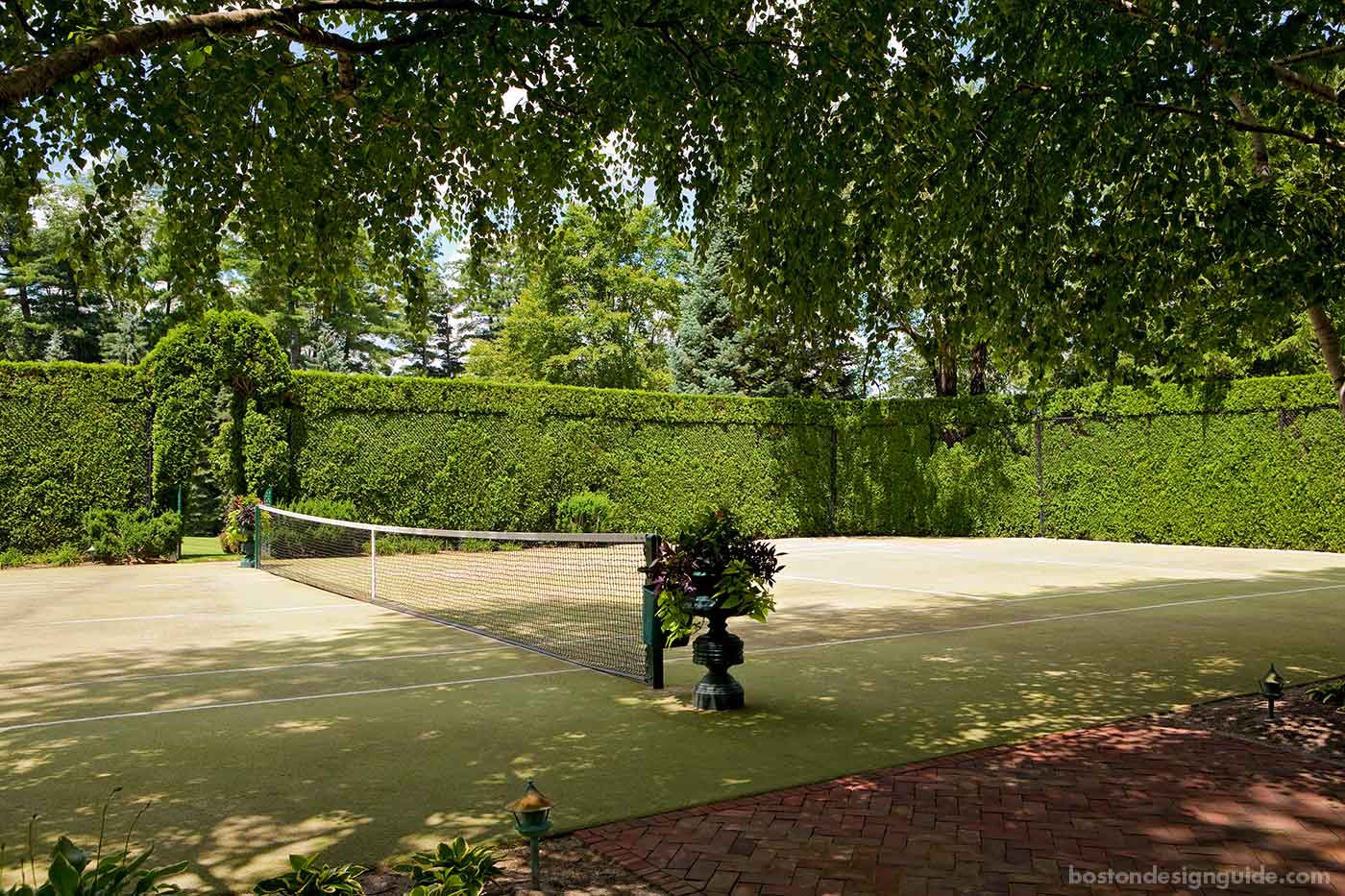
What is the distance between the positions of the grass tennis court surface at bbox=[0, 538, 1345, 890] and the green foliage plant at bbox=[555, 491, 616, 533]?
28.8ft

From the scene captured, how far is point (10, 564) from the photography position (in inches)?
591

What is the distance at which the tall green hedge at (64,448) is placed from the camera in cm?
1541

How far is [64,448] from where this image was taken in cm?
1583

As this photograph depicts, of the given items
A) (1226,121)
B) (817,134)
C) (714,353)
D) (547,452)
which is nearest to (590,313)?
(714,353)

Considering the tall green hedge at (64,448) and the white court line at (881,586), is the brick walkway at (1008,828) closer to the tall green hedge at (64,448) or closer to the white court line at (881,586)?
the white court line at (881,586)

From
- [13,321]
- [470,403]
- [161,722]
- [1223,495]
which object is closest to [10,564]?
[470,403]

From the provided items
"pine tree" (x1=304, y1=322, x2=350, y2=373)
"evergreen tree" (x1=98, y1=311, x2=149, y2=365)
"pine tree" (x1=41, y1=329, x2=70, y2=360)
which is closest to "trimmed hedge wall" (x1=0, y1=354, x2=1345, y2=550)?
"pine tree" (x1=304, y1=322, x2=350, y2=373)

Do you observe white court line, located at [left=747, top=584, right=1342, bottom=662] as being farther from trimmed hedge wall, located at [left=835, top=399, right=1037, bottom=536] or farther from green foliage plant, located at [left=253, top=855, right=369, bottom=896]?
trimmed hedge wall, located at [left=835, top=399, right=1037, bottom=536]

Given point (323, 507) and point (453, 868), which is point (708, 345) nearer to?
point (323, 507)

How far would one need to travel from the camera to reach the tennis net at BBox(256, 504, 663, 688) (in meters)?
8.16

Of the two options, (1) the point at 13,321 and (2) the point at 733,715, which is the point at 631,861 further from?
(1) the point at 13,321

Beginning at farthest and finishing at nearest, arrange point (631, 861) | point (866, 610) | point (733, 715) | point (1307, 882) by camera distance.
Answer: point (866, 610) → point (733, 715) → point (631, 861) → point (1307, 882)

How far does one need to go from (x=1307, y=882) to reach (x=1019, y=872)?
104 centimetres

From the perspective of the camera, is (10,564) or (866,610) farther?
(10,564)
